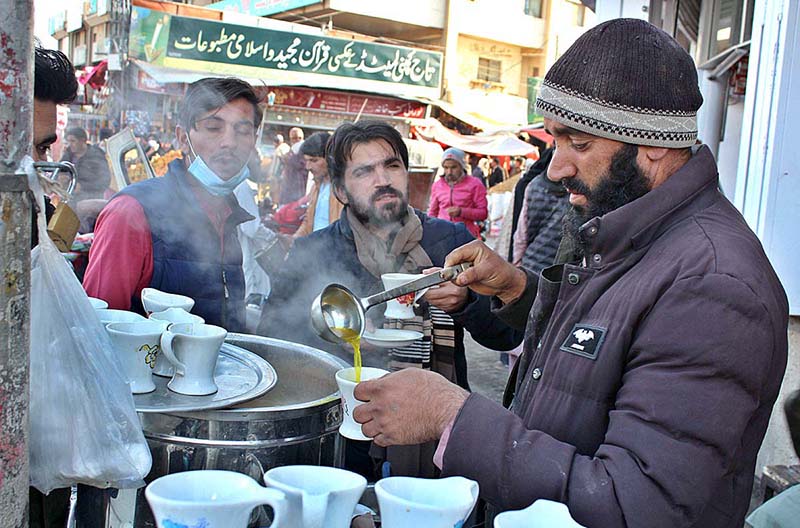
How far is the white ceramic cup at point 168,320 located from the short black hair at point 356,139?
132 centimetres

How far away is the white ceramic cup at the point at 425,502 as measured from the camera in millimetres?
1021

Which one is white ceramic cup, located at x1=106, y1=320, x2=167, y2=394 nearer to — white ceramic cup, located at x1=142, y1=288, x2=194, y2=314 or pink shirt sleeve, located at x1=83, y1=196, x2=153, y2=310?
white ceramic cup, located at x1=142, y1=288, x2=194, y2=314

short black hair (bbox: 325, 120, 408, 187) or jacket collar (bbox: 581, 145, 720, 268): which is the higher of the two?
short black hair (bbox: 325, 120, 408, 187)

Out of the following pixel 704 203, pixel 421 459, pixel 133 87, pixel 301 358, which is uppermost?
pixel 133 87

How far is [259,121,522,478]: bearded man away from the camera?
2900mm

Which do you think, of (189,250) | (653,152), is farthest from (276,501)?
(189,250)

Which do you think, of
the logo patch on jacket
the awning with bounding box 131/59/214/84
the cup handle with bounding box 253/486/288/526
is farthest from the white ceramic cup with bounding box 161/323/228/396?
the awning with bounding box 131/59/214/84

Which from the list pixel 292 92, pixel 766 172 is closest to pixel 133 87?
pixel 292 92

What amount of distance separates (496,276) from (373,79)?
778 inches

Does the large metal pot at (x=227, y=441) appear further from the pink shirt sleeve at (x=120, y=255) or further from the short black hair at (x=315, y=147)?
the short black hair at (x=315, y=147)

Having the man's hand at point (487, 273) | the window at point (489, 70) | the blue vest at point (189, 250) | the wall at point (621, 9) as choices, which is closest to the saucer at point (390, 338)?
the man's hand at point (487, 273)

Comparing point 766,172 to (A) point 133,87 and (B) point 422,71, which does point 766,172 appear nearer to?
(A) point 133,87

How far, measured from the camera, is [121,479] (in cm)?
128

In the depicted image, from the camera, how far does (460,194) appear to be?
9531 millimetres
